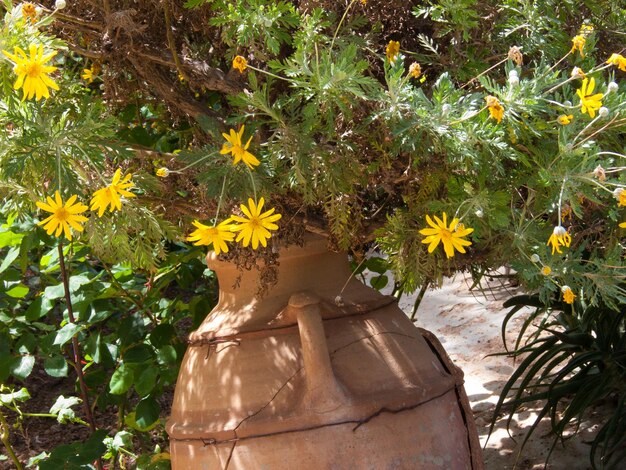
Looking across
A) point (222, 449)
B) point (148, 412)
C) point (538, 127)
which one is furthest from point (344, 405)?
point (148, 412)

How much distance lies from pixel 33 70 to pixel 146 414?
4.13 ft

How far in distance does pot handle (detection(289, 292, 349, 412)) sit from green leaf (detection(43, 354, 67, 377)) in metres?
0.93

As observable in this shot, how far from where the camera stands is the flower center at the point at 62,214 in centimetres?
139

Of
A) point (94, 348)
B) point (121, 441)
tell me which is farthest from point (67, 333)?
point (121, 441)

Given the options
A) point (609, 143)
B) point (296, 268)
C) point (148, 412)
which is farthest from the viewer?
point (148, 412)

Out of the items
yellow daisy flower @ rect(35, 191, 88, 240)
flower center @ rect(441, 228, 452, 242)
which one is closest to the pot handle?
flower center @ rect(441, 228, 452, 242)

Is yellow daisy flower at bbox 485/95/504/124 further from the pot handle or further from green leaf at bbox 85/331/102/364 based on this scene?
green leaf at bbox 85/331/102/364

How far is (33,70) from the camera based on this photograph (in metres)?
1.32

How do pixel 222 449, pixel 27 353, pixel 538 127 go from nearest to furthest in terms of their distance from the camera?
pixel 538 127 → pixel 222 449 → pixel 27 353

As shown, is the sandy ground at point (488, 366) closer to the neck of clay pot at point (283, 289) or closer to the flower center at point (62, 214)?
the neck of clay pot at point (283, 289)

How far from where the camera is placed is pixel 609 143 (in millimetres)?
1575

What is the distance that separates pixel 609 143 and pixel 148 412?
4.49 feet

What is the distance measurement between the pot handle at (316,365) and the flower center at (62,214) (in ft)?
1.69

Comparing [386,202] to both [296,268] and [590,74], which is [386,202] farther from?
[590,74]
